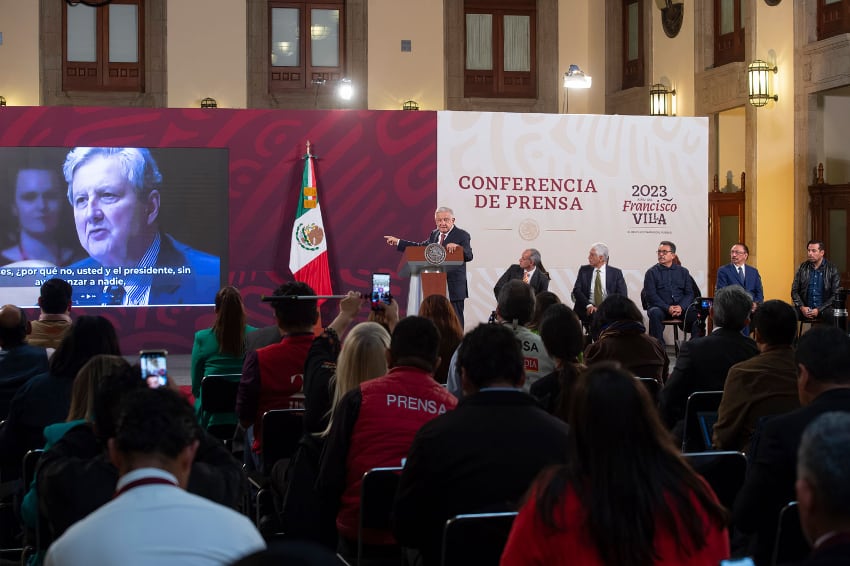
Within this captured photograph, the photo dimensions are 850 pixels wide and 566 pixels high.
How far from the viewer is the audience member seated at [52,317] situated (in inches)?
224

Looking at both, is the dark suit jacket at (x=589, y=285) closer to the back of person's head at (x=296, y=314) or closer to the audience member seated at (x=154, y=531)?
the back of person's head at (x=296, y=314)

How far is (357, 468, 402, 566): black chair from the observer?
125 inches

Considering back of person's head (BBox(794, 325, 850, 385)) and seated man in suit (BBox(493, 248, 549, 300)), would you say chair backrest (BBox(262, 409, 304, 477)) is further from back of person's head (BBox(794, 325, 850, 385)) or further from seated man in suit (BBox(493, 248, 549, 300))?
seated man in suit (BBox(493, 248, 549, 300))

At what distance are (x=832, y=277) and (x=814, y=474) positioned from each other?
33.7 ft

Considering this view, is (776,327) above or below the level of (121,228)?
below

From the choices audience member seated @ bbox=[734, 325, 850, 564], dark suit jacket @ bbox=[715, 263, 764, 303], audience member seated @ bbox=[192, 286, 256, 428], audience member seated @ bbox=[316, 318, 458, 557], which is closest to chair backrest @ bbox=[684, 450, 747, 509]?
audience member seated @ bbox=[734, 325, 850, 564]

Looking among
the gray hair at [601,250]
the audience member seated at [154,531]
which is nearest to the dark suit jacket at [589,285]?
the gray hair at [601,250]

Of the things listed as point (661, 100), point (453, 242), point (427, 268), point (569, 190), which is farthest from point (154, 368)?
point (661, 100)

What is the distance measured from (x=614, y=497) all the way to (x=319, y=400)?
225cm

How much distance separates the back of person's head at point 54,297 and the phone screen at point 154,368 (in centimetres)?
329

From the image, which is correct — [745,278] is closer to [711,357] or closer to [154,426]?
[711,357]

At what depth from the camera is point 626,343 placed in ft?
17.8

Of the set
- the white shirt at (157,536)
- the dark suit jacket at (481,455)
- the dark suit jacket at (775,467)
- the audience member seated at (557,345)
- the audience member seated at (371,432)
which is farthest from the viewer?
the audience member seated at (557,345)


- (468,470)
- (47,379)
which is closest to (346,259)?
(47,379)
